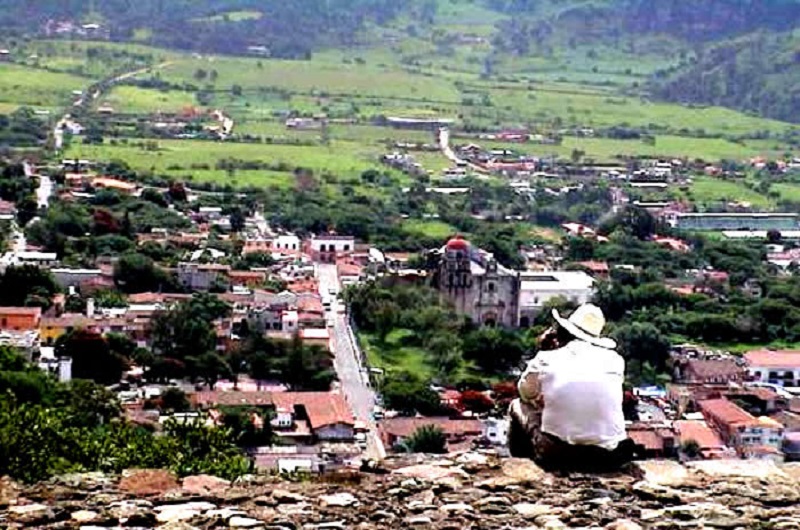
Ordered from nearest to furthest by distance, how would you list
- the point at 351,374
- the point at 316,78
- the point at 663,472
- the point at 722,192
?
the point at 663,472 → the point at 351,374 → the point at 722,192 → the point at 316,78

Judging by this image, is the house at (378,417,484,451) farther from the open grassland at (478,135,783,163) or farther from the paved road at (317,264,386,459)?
the open grassland at (478,135,783,163)

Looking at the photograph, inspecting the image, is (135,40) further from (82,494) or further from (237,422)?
(82,494)

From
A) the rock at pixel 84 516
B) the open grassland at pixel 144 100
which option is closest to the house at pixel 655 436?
the rock at pixel 84 516

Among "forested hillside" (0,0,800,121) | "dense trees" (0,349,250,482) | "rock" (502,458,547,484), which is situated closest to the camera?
"rock" (502,458,547,484)

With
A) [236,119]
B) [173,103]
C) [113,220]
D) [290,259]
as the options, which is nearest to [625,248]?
[290,259]

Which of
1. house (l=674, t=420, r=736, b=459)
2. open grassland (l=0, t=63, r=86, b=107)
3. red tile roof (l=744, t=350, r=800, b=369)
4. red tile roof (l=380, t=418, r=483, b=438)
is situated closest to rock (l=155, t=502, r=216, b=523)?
red tile roof (l=380, t=418, r=483, b=438)

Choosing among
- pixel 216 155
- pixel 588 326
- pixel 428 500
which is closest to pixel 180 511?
pixel 428 500

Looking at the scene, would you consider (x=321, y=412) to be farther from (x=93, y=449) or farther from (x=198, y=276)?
(x=93, y=449)
